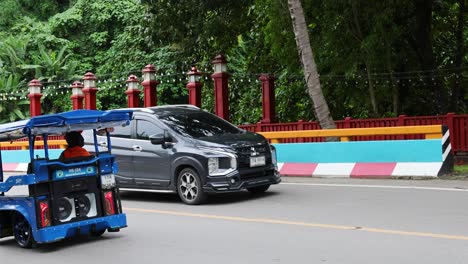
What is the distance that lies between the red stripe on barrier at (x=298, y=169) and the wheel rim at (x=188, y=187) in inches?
160

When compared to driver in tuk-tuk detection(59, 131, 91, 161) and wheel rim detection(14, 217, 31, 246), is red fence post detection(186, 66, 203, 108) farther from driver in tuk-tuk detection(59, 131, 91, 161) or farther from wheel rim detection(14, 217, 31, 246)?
wheel rim detection(14, 217, 31, 246)

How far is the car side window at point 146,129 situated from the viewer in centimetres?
1236

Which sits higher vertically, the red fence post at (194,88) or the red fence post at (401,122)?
the red fence post at (194,88)

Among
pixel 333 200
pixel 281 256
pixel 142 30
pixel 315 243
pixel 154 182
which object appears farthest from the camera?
pixel 142 30

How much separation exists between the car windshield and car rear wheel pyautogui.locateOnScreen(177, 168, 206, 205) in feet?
2.23

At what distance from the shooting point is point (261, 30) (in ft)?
84.5

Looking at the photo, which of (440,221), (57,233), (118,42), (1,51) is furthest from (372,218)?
(1,51)

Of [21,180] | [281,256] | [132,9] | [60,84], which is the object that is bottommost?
[281,256]

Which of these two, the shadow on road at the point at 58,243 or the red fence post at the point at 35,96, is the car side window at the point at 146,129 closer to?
the shadow on road at the point at 58,243

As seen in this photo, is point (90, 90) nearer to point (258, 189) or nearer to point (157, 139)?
point (157, 139)

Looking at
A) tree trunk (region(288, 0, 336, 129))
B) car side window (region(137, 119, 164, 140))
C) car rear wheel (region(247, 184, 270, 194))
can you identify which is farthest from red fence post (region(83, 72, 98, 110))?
car rear wheel (region(247, 184, 270, 194))

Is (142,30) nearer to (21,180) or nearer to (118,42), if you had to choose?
(118,42)

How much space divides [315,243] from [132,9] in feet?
99.7

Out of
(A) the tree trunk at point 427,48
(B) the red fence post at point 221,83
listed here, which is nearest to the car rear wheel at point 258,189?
(B) the red fence post at point 221,83
